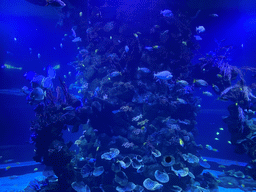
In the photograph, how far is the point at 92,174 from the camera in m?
6.27

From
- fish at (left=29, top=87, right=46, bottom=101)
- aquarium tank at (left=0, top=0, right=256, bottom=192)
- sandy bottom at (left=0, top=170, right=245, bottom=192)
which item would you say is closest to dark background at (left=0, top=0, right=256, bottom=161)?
aquarium tank at (left=0, top=0, right=256, bottom=192)

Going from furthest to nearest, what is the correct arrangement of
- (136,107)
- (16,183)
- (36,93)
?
(16,183), (136,107), (36,93)

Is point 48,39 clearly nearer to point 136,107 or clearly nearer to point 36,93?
point 136,107

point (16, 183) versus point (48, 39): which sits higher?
point (48, 39)

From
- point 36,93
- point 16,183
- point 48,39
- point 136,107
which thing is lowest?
point 16,183

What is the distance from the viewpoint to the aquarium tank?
19.0 feet

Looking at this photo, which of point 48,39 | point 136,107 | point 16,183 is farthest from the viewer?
point 48,39

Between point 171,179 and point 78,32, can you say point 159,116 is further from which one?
point 78,32

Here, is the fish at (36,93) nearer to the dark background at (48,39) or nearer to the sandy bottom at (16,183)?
the sandy bottom at (16,183)

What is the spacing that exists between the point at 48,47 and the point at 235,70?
23805mm

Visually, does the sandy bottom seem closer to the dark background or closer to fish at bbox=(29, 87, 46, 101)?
the dark background

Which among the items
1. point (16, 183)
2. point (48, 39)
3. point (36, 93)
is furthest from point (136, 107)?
point (48, 39)

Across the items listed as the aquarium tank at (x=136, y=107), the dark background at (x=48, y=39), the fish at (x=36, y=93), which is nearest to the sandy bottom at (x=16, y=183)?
the aquarium tank at (x=136, y=107)

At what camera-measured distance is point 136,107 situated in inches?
314
